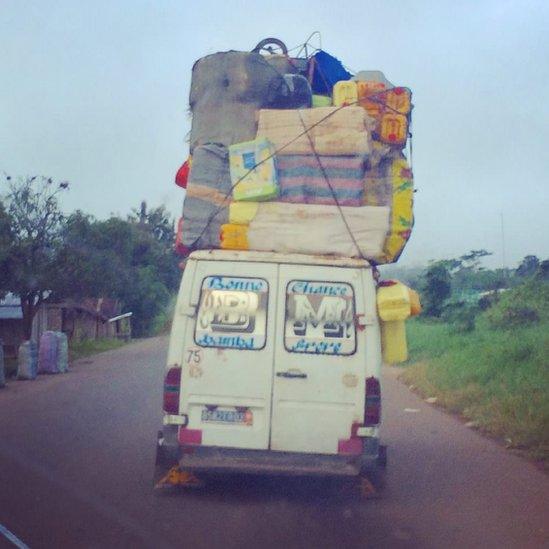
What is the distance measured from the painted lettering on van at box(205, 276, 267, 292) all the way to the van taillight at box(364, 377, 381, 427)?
1.18m

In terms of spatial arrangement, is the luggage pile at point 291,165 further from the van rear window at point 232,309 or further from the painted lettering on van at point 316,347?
the painted lettering on van at point 316,347

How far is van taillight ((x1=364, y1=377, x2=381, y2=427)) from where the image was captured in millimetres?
7730

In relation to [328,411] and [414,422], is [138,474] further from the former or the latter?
[414,422]

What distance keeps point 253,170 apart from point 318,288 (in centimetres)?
118

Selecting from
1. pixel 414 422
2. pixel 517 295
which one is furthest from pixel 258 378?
pixel 517 295

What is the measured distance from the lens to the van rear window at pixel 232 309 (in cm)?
784

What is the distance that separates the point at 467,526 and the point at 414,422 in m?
7.29

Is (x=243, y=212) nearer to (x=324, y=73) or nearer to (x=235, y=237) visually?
(x=235, y=237)

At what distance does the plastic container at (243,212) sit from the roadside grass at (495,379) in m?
5.02

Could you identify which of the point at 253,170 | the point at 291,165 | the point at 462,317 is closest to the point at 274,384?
the point at 253,170

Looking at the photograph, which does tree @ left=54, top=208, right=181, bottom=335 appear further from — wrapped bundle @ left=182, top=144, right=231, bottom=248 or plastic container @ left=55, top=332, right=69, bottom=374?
wrapped bundle @ left=182, top=144, right=231, bottom=248

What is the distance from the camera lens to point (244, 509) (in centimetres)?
798

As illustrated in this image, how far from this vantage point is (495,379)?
17.5 meters

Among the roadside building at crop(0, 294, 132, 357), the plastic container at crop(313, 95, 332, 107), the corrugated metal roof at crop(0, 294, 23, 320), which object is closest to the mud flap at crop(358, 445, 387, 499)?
the plastic container at crop(313, 95, 332, 107)
